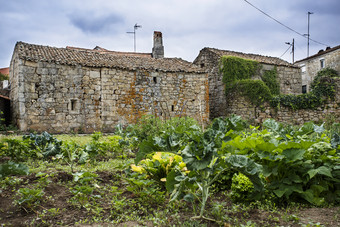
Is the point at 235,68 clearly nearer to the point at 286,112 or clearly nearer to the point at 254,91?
the point at 254,91

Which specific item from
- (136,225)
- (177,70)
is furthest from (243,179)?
(177,70)

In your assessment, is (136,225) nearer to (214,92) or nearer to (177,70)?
(177,70)

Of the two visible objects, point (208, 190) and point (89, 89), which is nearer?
point (208, 190)

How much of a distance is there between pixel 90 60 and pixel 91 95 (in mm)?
1954

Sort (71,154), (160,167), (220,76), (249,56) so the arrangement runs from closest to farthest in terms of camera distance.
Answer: (160,167)
(71,154)
(220,76)
(249,56)

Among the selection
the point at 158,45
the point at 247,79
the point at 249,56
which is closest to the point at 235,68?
the point at 247,79

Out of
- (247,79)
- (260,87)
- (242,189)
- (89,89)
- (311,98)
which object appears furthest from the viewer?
(247,79)

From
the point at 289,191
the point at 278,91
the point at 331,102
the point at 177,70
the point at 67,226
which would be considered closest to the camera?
the point at 67,226

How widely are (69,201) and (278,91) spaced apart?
60.6 feet

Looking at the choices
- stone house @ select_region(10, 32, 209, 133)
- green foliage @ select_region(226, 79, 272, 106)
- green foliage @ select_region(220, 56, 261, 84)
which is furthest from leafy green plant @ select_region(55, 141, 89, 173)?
green foliage @ select_region(220, 56, 261, 84)

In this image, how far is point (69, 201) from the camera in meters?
2.80

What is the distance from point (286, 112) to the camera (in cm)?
1650

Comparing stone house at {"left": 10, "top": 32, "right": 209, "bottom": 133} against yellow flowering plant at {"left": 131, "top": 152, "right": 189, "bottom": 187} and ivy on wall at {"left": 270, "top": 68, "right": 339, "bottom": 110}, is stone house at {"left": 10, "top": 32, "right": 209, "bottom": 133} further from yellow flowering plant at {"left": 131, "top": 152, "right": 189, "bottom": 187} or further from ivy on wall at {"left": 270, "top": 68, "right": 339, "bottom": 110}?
yellow flowering plant at {"left": 131, "top": 152, "right": 189, "bottom": 187}

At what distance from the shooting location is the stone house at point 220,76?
60.3 ft
